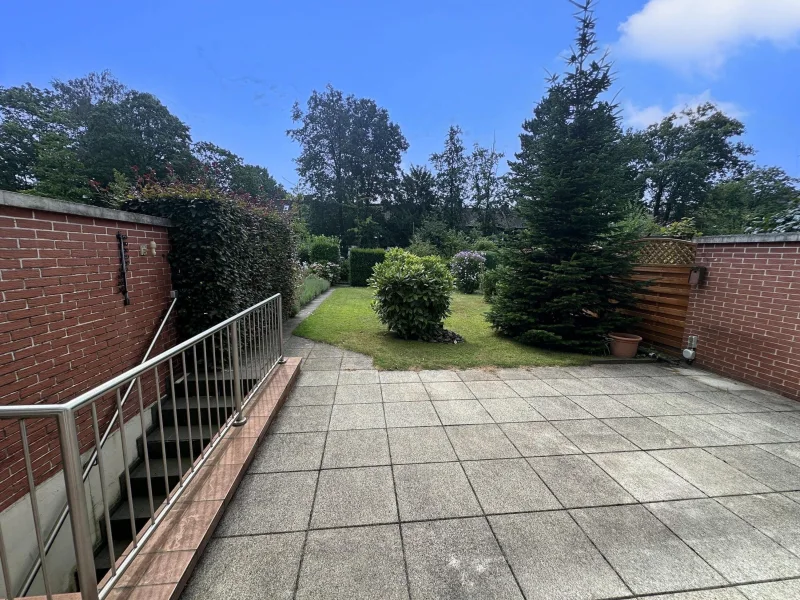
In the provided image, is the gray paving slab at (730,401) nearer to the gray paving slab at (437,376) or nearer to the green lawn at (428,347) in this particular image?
the green lawn at (428,347)

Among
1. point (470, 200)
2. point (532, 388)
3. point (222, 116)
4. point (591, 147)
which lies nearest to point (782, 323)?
point (532, 388)

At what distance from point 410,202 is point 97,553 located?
27.9m

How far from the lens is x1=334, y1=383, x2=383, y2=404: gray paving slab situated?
11.1 ft

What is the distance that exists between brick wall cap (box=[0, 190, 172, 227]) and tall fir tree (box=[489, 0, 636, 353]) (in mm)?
5140

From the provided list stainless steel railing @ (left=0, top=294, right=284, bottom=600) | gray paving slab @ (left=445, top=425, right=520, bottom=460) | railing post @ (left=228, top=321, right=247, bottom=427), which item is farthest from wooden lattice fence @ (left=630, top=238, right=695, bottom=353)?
railing post @ (left=228, top=321, right=247, bottom=427)

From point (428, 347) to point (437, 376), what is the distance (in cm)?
124

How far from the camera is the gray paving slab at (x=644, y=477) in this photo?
6.77 ft

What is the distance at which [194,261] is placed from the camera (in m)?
3.89

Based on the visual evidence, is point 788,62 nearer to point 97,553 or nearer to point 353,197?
point 97,553

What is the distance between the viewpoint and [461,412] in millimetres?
3170

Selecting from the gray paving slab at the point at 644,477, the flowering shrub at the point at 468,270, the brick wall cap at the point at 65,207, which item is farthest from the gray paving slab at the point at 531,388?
the flowering shrub at the point at 468,270

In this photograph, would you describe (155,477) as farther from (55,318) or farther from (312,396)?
(55,318)

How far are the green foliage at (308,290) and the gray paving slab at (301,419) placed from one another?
5.15 metres

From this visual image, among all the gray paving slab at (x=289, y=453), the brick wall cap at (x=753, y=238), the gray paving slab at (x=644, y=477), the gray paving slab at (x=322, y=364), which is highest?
the brick wall cap at (x=753, y=238)
